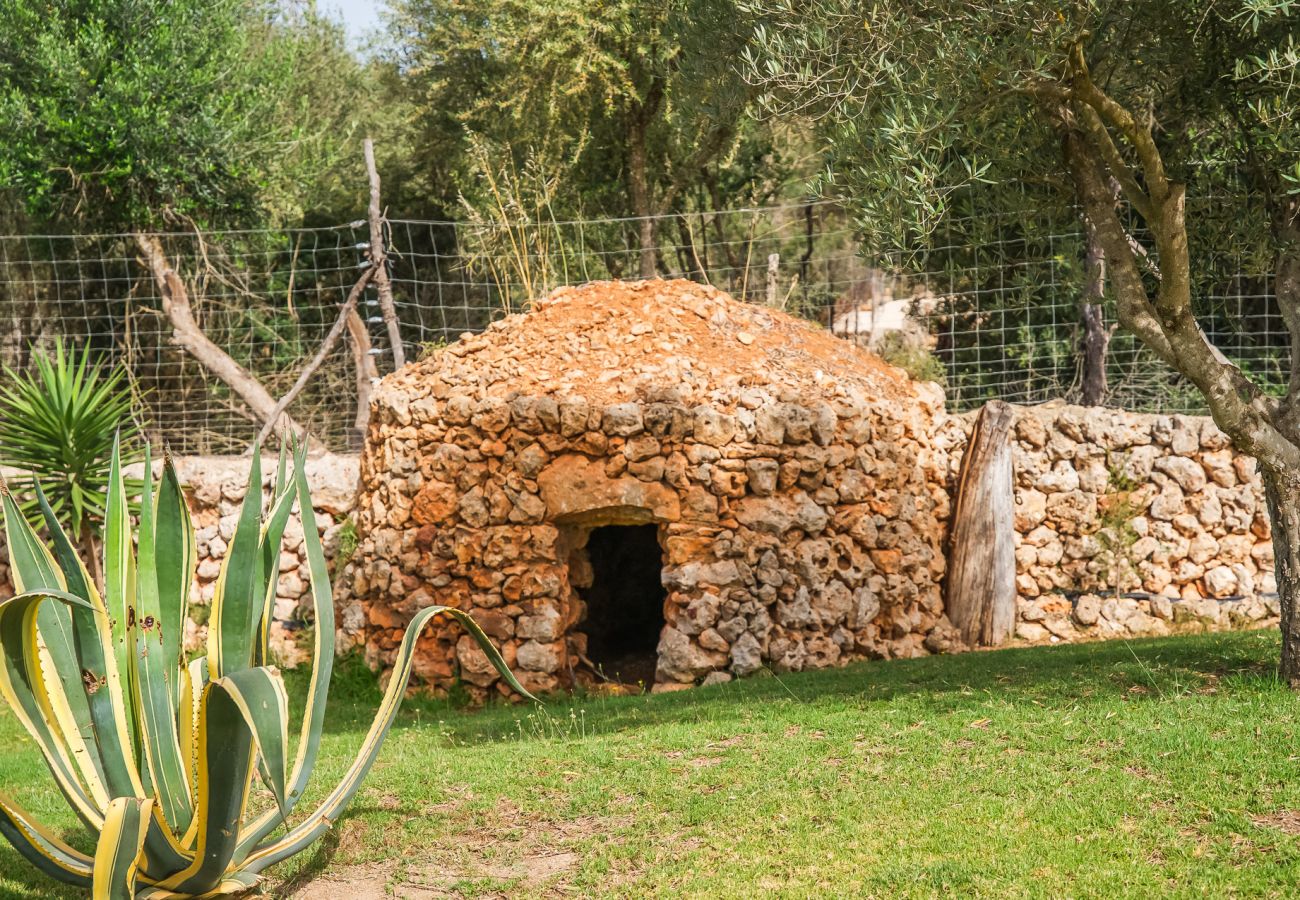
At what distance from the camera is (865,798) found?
546 cm

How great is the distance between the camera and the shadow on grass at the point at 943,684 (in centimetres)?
695

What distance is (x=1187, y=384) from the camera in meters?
11.9

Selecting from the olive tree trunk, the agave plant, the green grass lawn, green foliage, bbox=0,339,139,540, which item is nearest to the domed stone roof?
green foliage, bbox=0,339,139,540

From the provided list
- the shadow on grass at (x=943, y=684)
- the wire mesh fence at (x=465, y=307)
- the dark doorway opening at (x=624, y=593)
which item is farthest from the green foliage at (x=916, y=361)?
the shadow on grass at (x=943, y=684)

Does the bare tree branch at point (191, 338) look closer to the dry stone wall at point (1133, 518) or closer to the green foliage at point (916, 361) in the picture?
the green foliage at point (916, 361)

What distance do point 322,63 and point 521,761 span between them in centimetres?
1670

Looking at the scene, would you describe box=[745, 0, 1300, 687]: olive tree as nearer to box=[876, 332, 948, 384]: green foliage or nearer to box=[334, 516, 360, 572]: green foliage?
box=[876, 332, 948, 384]: green foliage

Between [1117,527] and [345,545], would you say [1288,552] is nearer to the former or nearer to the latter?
[1117,527]

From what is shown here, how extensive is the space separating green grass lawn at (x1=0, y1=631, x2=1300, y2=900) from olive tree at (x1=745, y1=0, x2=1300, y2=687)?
1.33m

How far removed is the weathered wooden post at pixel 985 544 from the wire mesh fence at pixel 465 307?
4.00 ft

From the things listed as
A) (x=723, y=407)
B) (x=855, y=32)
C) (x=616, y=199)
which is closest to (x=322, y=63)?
(x=616, y=199)

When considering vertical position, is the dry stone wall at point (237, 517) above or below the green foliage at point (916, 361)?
below

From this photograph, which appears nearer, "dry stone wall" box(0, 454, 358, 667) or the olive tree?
the olive tree

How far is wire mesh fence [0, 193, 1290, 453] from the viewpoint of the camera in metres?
11.7
